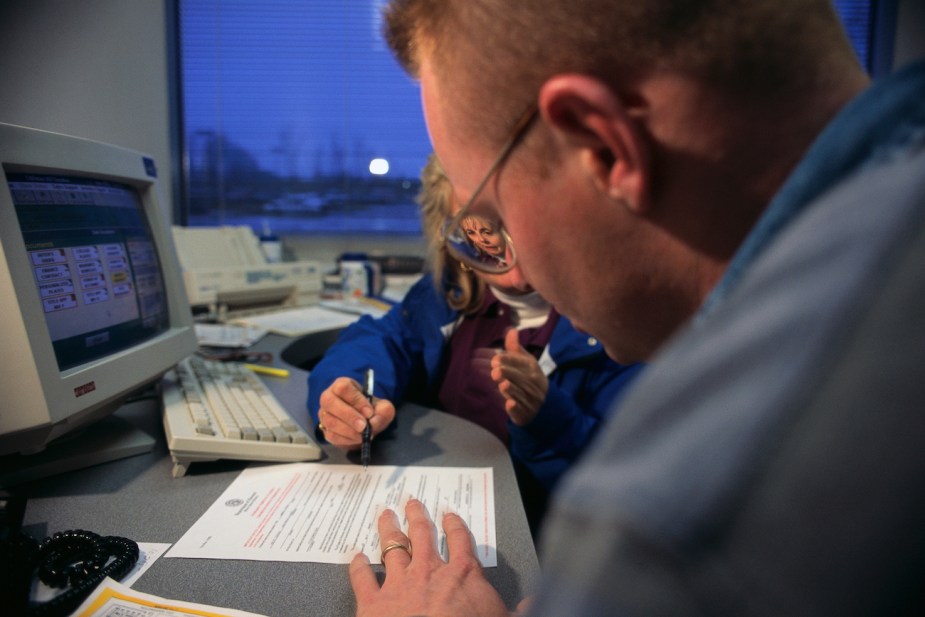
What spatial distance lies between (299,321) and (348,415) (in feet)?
3.30

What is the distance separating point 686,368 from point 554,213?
0.23m

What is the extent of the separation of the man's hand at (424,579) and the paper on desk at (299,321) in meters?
1.10

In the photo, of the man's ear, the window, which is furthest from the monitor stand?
the window

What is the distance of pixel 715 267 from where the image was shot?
41 cm

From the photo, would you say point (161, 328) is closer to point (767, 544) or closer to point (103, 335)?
point (103, 335)

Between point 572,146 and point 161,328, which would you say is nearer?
point 572,146

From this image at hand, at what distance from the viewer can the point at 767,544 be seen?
0.20m

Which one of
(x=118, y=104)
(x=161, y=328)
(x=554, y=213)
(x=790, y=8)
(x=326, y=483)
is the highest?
(x=118, y=104)

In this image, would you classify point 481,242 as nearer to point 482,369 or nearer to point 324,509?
point 324,509

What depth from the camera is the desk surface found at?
0.56 meters

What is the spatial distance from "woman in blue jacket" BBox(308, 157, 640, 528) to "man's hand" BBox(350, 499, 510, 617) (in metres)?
0.26

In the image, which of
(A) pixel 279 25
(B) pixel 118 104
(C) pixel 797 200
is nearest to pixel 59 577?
(C) pixel 797 200

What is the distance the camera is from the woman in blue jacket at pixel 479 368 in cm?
94

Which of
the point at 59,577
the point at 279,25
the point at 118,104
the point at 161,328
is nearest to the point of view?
the point at 59,577
